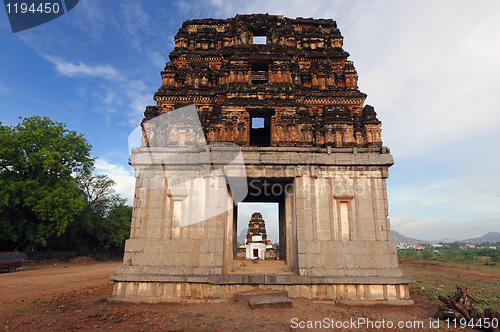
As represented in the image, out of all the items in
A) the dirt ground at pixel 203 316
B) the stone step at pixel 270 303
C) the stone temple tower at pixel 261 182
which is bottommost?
the dirt ground at pixel 203 316

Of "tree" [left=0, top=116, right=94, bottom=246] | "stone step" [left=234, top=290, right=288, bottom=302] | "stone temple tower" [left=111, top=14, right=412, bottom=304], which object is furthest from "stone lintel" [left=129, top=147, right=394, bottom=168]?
"tree" [left=0, top=116, right=94, bottom=246]

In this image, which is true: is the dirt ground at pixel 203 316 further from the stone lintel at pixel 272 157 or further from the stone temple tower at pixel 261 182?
the stone lintel at pixel 272 157

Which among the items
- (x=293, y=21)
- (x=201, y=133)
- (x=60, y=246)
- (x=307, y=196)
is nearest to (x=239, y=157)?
(x=201, y=133)

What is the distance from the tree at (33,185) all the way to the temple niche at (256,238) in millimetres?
19154

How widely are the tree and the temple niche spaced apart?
62.8 ft

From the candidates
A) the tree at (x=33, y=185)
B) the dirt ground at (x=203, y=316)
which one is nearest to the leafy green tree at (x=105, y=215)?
the tree at (x=33, y=185)

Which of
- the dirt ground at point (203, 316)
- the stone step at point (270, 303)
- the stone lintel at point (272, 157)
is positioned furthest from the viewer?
the stone lintel at point (272, 157)

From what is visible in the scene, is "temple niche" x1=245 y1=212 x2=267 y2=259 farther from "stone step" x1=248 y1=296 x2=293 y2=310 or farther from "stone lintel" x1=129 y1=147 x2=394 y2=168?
"stone step" x1=248 y1=296 x2=293 y2=310

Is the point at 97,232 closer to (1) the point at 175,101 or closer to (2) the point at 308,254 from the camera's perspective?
(1) the point at 175,101

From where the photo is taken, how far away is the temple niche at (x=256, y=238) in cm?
3347

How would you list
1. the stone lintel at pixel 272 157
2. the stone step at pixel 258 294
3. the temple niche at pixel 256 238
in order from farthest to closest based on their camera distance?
the temple niche at pixel 256 238 < the stone lintel at pixel 272 157 < the stone step at pixel 258 294

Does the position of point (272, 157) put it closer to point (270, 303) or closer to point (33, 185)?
point (270, 303)

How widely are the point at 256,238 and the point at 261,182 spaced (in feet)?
73.0

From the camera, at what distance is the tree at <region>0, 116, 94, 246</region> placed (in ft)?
79.8
